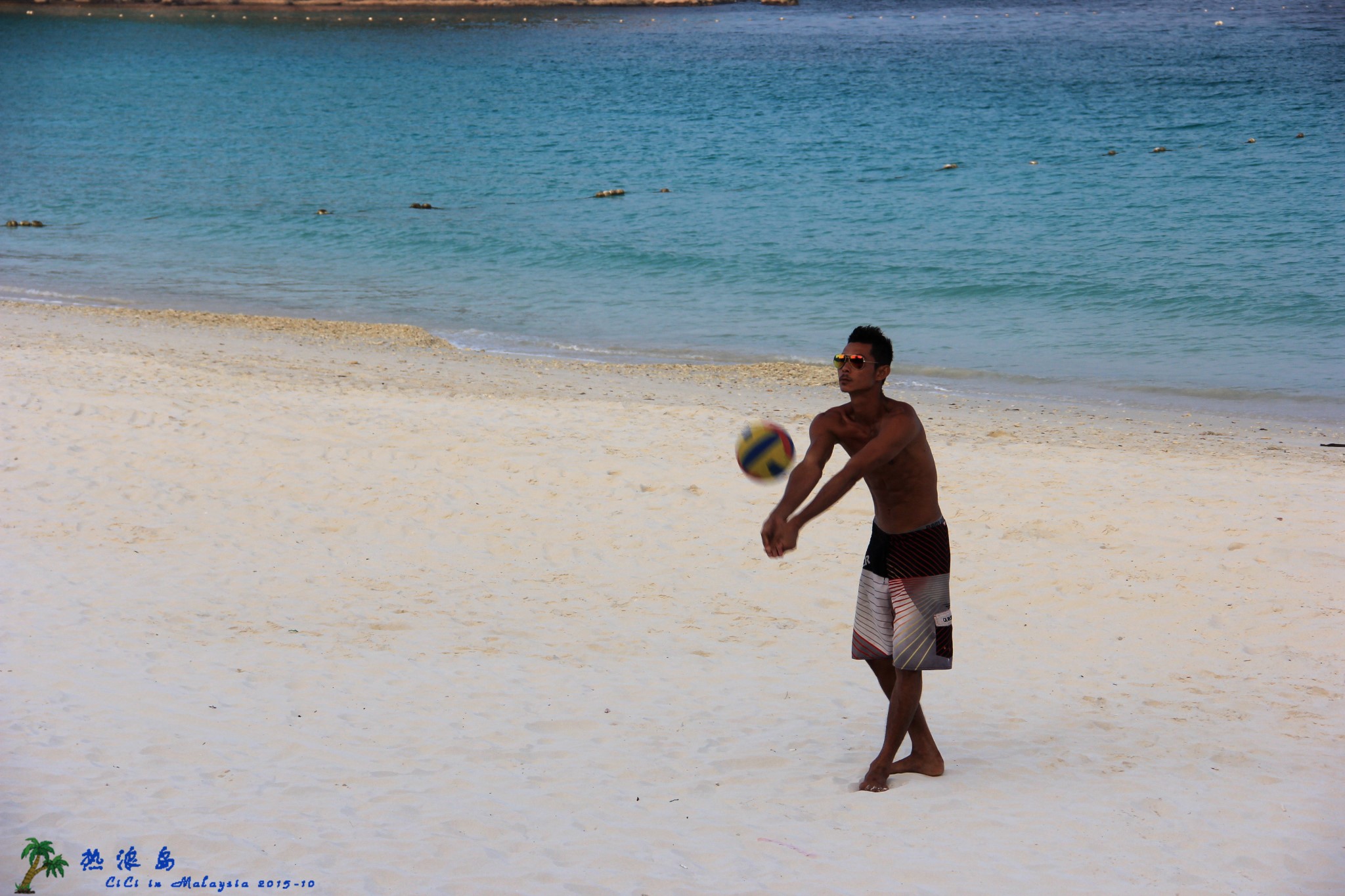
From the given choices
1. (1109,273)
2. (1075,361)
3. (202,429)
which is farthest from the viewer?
(1109,273)

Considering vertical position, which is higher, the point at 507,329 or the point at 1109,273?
the point at 1109,273

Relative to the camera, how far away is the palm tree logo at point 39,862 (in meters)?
3.41

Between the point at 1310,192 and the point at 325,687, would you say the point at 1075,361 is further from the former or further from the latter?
the point at 1310,192

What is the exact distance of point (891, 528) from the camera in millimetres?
4270

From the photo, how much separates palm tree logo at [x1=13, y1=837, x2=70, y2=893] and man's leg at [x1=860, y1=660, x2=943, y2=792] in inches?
114

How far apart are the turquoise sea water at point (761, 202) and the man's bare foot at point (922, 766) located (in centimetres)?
1046

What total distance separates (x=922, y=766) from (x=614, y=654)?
86.7 inches

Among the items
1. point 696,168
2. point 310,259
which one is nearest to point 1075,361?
point 310,259

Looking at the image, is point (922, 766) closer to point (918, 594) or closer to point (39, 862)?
point (918, 594)

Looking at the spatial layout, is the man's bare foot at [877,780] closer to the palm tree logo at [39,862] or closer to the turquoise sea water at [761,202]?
the palm tree logo at [39,862]

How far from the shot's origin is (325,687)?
546 cm

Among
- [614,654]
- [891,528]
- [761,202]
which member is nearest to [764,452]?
[891,528]

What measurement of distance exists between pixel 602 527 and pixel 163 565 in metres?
3.04

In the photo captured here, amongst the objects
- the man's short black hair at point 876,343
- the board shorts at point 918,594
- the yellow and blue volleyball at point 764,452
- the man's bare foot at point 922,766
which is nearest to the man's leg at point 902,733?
the man's bare foot at point 922,766
